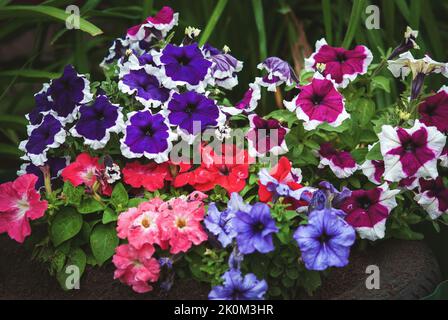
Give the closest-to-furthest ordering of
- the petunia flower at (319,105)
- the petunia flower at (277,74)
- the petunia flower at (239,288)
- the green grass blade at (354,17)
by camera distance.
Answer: the petunia flower at (239,288) → the petunia flower at (319,105) → the petunia flower at (277,74) → the green grass blade at (354,17)

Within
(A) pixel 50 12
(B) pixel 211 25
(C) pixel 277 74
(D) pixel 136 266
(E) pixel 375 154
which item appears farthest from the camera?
(B) pixel 211 25

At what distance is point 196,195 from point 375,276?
0.44 m

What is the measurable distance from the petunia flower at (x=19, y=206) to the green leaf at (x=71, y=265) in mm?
110

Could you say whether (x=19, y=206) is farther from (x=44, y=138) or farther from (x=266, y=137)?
(x=266, y=137)

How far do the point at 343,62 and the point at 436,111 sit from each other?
0.26 meters

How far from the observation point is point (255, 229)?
4.52 ft

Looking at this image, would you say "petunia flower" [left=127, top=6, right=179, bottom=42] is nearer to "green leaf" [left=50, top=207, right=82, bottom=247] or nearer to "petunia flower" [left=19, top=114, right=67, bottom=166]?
"petunia flower" [left=19, top=114, right=67, bottom=166]

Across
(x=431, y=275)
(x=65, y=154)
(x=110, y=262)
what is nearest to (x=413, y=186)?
(x=431, y=275)

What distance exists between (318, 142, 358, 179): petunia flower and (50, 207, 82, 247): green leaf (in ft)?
1.92

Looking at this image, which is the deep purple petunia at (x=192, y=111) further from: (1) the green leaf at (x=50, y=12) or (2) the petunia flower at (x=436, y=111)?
(2) the petunia flower at (x=436, y=111)

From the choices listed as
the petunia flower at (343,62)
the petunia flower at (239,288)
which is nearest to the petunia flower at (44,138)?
the petunia flower at (239,288)

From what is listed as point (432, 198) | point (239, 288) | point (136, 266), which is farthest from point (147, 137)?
point (432, 198)

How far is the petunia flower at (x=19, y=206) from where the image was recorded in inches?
59.1

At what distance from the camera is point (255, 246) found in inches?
52.7
